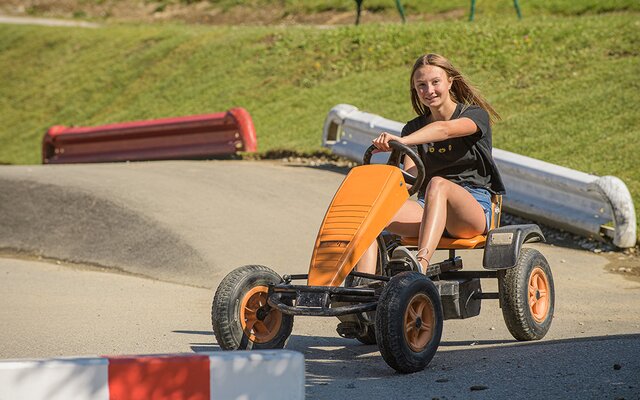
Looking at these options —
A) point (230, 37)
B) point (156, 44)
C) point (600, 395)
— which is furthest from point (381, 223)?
point (156, 44)

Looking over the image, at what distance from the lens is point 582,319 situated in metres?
7.18

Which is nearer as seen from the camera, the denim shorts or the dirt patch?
the denim shorts

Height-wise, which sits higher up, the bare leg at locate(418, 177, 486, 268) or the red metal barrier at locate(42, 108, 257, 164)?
the red metal barrier at locate(42, 108, 257, 164)

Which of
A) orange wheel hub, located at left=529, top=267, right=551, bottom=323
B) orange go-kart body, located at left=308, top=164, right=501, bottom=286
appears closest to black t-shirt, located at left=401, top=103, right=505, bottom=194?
orange go-kart body, located at left=308, top=164, right=501, bottom=286

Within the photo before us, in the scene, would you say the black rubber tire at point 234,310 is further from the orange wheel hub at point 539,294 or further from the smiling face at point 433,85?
the orange wheel hub at point 539,294

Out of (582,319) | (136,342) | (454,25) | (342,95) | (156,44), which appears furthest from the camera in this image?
(156,44)

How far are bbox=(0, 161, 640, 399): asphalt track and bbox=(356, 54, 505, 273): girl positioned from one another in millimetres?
760

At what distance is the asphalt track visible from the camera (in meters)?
5.40

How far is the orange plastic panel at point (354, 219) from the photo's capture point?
5699 millimetres

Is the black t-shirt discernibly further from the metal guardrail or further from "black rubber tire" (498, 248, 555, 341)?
the metal guardrail

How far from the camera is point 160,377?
14.2ft

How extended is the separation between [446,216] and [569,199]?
4128 mm

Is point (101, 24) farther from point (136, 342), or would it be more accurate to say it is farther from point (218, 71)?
point (136, 342)

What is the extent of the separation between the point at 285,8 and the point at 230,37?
970cm
